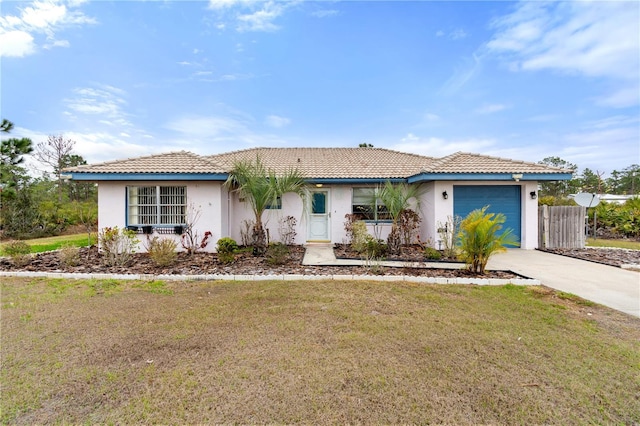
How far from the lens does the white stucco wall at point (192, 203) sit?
34.4 feet

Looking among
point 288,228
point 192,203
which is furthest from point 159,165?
point 288,228

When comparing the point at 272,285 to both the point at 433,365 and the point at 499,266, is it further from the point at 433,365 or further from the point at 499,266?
the point at 499,266

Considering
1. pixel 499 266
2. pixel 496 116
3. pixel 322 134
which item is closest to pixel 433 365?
pixel 499 266

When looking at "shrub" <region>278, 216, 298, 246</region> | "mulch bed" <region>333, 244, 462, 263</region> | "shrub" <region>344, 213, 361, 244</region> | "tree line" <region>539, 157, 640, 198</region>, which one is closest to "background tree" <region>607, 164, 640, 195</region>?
"tree line" <region>539, 157, 640, 198</region>

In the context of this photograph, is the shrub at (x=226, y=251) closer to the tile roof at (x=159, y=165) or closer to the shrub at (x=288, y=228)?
the tile roof at (x=159, y=165)

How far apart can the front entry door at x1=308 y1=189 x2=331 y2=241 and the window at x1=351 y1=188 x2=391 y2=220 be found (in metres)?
1.26

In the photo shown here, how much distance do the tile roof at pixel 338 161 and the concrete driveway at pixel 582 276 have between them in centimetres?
512

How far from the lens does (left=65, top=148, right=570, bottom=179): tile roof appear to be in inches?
411

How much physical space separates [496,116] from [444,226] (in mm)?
11070

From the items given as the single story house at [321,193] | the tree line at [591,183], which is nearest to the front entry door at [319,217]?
the single story house at [321,193]

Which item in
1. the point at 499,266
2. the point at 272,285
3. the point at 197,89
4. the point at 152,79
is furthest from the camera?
the point at 197,89

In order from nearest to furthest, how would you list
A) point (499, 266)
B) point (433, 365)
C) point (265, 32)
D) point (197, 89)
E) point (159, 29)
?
point (433, 365), point (499, 266), point (159, 29), point (265, 32), point (197, 89)

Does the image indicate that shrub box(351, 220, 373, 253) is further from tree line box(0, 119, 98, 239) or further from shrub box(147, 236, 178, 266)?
tree line box(0, 119, 98, 239)

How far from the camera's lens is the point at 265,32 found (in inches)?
488
